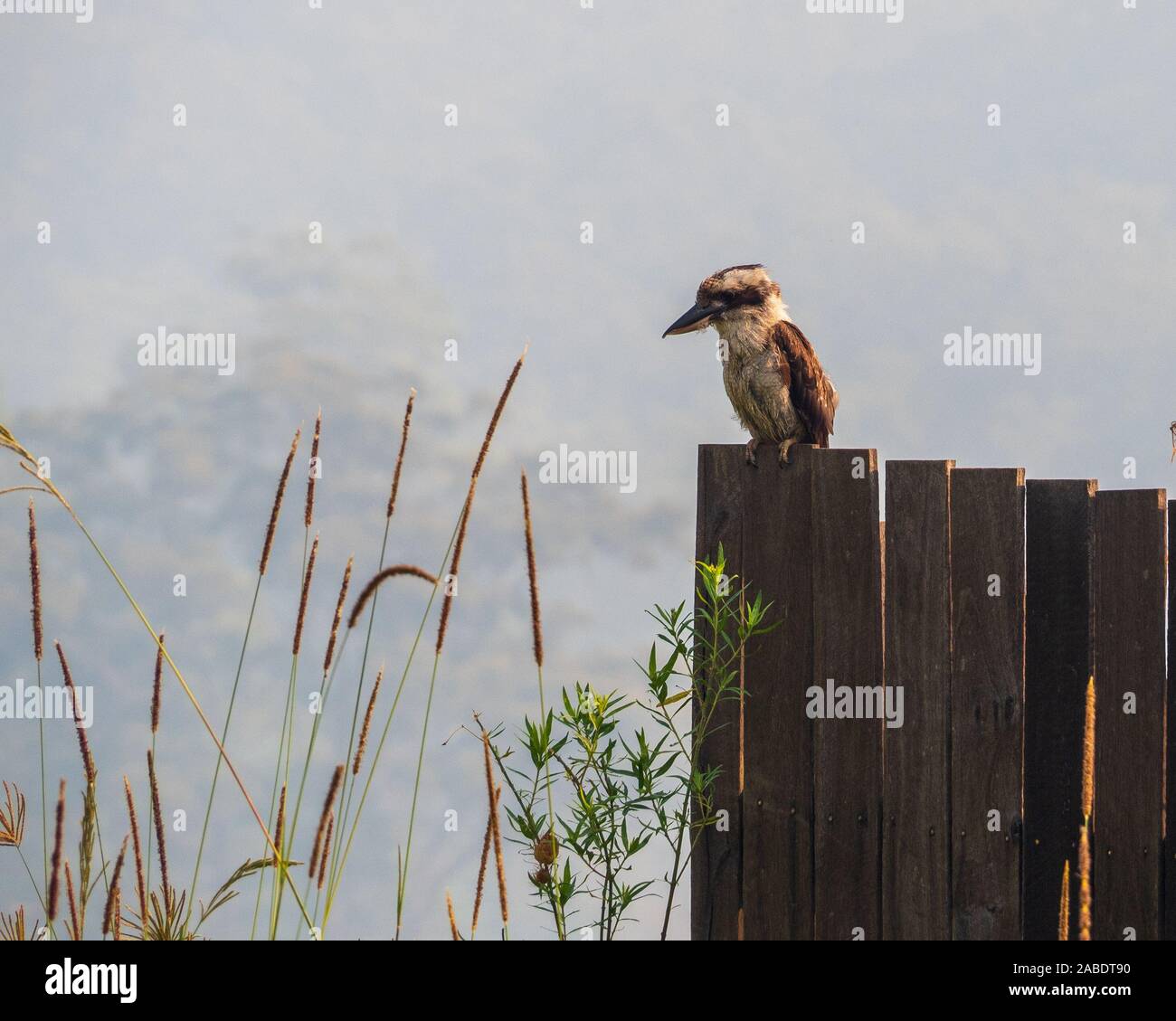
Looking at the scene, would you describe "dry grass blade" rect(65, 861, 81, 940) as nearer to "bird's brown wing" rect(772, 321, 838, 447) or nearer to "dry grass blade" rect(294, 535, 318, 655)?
"dry grass blade" rect(294, 535, 318, 655)

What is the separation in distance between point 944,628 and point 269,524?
242 centimetres

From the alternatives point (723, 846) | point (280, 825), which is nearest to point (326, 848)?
point (280, 825)

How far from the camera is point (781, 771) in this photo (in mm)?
4004

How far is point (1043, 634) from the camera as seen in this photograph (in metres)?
4.10

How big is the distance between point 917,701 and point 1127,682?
83 cm

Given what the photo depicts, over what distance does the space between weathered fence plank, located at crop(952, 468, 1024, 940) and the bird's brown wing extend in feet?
2.65

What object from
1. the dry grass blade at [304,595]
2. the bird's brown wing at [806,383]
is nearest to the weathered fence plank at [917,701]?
the bird's brown wing at [806,383]

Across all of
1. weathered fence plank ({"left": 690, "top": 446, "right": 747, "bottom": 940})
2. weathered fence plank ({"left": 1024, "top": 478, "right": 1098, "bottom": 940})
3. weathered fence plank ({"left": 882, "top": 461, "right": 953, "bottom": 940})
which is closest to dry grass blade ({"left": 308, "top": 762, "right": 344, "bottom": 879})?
weathered fence plank ({"left": 690, "top": 446, "right": 747, "bottom": 940})

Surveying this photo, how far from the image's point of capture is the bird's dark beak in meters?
4.90

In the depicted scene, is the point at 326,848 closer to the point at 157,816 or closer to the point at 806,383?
the point at 157,816

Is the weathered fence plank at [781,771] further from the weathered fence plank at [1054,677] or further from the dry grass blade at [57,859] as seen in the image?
the dry grass blade at [57,859]
